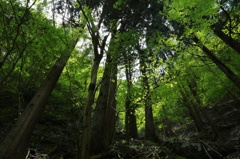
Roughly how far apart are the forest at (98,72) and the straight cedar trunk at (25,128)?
25 mm

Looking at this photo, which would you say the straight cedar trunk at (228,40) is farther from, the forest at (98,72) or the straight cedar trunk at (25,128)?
the straight cedar trunk at (25,128)

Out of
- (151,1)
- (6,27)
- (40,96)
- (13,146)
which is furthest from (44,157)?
(151,1)

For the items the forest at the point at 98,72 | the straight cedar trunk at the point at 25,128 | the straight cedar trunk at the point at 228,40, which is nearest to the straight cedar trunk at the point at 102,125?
the forest at the point at 98,72

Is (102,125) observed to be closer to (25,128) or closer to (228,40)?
(25,128)

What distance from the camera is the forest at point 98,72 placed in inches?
195

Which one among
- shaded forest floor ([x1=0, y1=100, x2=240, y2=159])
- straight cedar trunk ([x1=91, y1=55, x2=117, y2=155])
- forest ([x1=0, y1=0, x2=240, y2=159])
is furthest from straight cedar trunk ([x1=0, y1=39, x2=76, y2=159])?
straight cedar trunk ([x1=91, y1=55, x2=117, y2=155])

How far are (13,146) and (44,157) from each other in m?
1.13

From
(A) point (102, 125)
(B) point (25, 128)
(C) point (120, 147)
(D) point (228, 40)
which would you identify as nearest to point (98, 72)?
(A) point (102, 125)

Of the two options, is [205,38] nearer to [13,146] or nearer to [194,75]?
[194,75]

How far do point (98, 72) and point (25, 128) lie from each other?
377 centimetres

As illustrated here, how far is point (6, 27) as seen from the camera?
17.7 ft

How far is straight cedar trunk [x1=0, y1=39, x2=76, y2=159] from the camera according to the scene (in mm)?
5219

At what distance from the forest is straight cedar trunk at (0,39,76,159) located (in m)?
0.03

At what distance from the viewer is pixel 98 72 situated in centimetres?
856
